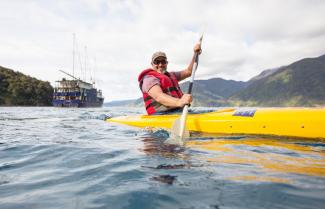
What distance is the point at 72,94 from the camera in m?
88.9

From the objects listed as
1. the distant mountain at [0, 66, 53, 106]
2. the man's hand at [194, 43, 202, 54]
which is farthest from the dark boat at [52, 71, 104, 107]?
the man's hand at [194, 43, 202, 54]

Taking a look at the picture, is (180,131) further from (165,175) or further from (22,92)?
(22,92)

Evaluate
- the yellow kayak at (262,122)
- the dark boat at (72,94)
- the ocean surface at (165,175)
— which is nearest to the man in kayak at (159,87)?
the yellow kayak at (262,122)

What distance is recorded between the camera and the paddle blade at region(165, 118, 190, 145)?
626cm

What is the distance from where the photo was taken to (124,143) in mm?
6375

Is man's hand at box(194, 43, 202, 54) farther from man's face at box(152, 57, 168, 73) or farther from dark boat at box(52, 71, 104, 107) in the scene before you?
dark boat at box(52, 71, 104, 107)

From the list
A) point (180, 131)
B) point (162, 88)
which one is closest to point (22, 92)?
point (162, 88)

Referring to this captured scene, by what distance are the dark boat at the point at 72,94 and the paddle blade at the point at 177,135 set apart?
8484cm

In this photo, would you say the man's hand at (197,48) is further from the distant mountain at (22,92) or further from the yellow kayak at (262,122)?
the distant mountain at (22,92)

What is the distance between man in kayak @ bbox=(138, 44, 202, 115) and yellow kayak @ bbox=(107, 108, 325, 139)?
432mm

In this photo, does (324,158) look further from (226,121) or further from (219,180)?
(226,121)

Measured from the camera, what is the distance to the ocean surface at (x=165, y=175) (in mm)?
2672

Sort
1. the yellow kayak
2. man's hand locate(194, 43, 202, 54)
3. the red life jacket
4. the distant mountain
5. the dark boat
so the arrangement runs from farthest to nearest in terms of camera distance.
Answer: the distant mountain → the dark boat → man's hand locate(194, 43, 202, 54) → the red life jacket → the yellow kayak

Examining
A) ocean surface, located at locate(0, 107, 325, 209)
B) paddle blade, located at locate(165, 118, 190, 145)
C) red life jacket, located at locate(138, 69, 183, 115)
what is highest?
red life jacket, located at locate(138, 69, 183, 115)
